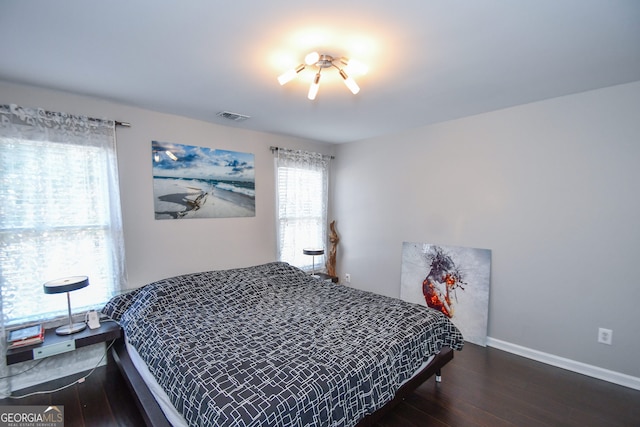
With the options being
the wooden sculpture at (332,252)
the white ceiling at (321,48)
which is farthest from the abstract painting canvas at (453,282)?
the white ceiling at (321,48)

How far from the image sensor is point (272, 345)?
1.82 m

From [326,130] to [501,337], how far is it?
2983 mm

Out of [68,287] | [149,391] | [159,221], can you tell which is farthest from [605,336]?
[68,287]

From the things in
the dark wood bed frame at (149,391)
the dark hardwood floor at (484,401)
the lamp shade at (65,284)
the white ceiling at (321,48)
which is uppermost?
the white ceiling at (321,48)

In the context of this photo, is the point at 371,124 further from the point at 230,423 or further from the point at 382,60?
the point at 230,423

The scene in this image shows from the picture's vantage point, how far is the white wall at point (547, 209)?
226cm

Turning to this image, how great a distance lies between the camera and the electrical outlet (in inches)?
91.3

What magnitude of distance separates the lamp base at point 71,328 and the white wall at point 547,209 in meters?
3.25

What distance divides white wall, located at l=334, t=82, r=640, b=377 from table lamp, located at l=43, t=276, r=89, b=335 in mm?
3245

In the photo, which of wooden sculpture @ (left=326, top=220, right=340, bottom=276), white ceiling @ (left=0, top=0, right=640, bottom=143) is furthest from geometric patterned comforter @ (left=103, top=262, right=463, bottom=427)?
white ceiling @ (left=0, top=0, right=640, bottom=143)

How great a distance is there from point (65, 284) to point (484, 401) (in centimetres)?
321

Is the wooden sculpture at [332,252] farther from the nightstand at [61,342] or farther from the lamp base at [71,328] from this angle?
the lamp base at [71,328]

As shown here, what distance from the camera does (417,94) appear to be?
242cm

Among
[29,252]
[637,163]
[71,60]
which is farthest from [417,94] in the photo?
[29,252]
